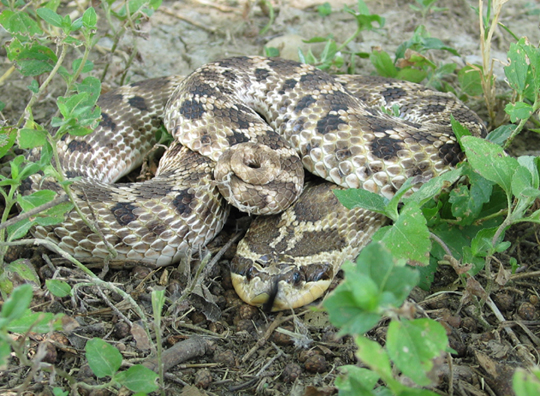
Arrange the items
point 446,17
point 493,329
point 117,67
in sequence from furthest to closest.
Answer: point 446,17, point 117,67, point 493,329

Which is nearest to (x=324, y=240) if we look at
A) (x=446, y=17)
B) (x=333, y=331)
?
(x=333, y=331)

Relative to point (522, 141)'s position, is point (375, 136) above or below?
above

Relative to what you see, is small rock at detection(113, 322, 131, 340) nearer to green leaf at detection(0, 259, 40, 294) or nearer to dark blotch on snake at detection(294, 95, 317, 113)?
green leaf at detection(0, 259, 40, 294)

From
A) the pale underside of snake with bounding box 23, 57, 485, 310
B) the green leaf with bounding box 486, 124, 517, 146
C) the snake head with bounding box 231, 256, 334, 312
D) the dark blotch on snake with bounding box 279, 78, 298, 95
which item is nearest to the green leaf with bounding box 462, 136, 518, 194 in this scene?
the pale underside of snake with bounding box 23, 57, 485, 310

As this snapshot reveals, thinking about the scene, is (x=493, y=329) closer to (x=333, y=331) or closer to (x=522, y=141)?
(x=333, y=331)

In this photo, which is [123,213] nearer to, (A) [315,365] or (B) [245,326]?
(B) [245,326]

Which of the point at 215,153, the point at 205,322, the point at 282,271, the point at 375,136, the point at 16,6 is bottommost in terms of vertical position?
the point at 205,322
